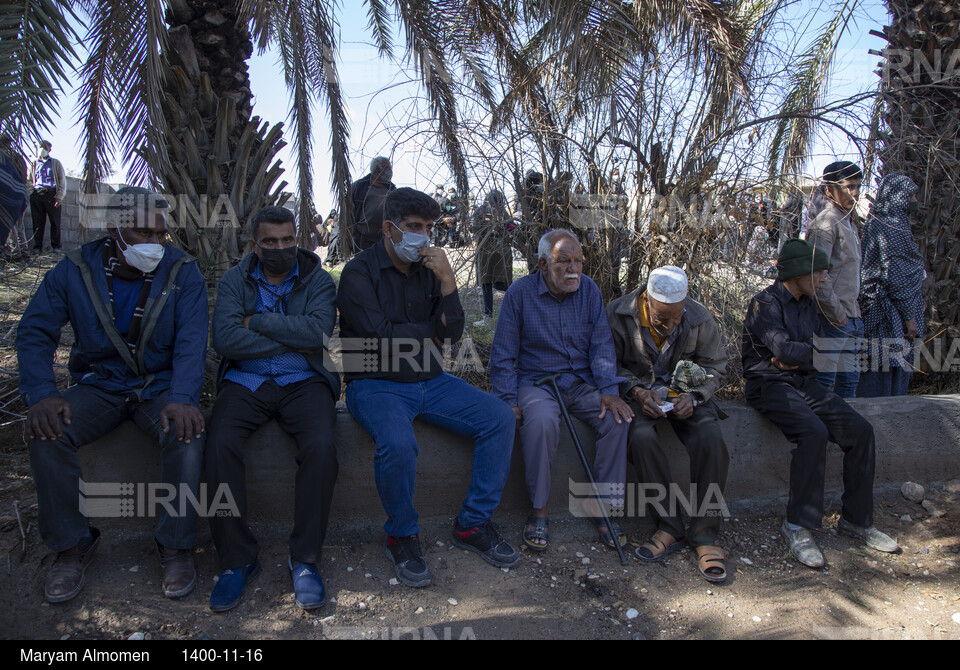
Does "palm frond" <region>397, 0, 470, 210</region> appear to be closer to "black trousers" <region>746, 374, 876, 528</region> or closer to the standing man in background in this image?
the standing man in background

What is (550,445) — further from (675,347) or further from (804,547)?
(804,547)

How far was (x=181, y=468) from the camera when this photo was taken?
291 centimetres

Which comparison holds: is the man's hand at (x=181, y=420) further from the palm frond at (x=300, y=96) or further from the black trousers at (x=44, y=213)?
the black trousers at (x=44, y=213)

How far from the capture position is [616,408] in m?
3.45

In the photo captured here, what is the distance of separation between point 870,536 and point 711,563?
3.43 feet

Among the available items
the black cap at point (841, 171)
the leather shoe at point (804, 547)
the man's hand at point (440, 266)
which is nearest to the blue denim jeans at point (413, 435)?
the man's hand at point (440, 266)

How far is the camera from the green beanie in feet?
12.1

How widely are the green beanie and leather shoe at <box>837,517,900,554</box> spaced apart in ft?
4.64

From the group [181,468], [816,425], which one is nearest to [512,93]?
[816,425]

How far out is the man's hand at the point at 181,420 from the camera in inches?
115

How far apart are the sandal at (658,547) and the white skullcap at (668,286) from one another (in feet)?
4.02

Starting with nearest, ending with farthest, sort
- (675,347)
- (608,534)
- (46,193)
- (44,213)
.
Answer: (608,534), (675,347), (46,193), (44,213)

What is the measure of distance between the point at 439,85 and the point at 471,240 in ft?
4.13

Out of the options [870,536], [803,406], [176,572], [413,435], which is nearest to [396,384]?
[413,435]
